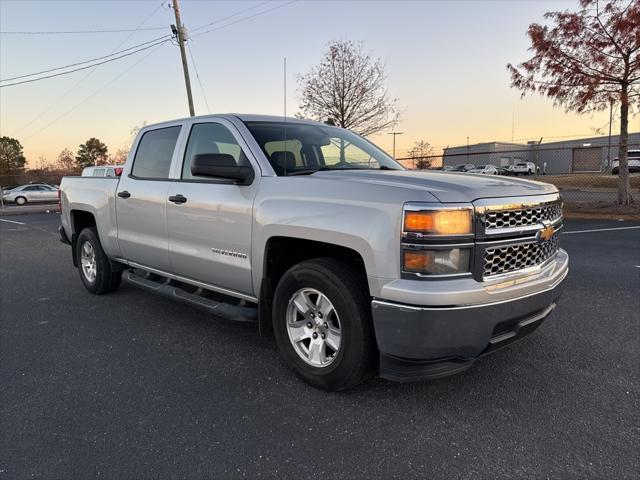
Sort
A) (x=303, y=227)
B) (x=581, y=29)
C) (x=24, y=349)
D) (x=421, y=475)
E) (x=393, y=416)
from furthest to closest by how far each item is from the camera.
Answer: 1. (x=581, y=29)
2. (x=24, y=349)
3. (x=303, y=227)
4. (x=393, y=416)
5. (x=421, y=475)

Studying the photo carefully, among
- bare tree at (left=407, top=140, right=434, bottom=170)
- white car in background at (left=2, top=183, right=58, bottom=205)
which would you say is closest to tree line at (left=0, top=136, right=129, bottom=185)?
white car in background at (left=2, top=183, right=58, bottom=205)

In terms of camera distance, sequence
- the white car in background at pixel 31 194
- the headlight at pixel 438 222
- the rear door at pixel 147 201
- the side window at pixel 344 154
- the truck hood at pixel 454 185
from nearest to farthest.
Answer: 1. the headlight at pixel 438 222
2. the truck hood at pixel 454 185
3. the side window at pixel 344 154
4. the rear door at pixel 147 201
5. the white car in background at pixel 31 194

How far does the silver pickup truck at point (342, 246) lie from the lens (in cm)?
254

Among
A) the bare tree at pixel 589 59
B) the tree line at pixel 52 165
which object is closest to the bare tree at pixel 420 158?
the bare tree at pixel 589 59

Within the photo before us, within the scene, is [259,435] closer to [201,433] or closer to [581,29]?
[201,433]

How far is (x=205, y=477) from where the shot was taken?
7.53ft

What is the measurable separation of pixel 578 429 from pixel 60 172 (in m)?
44.0

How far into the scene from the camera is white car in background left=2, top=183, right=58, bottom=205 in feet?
A: 102

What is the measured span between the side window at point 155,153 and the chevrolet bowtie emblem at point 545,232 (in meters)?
3.17

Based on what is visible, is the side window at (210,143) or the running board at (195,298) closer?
the running board at (195,298)

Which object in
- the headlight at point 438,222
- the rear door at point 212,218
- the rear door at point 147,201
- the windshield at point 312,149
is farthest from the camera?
the rear door at point 147,201

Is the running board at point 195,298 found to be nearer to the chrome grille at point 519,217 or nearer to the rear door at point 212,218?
the rear door at point 212,218

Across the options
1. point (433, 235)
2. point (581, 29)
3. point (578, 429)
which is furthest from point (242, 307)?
point (581, 29)

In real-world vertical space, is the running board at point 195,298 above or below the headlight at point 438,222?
below
